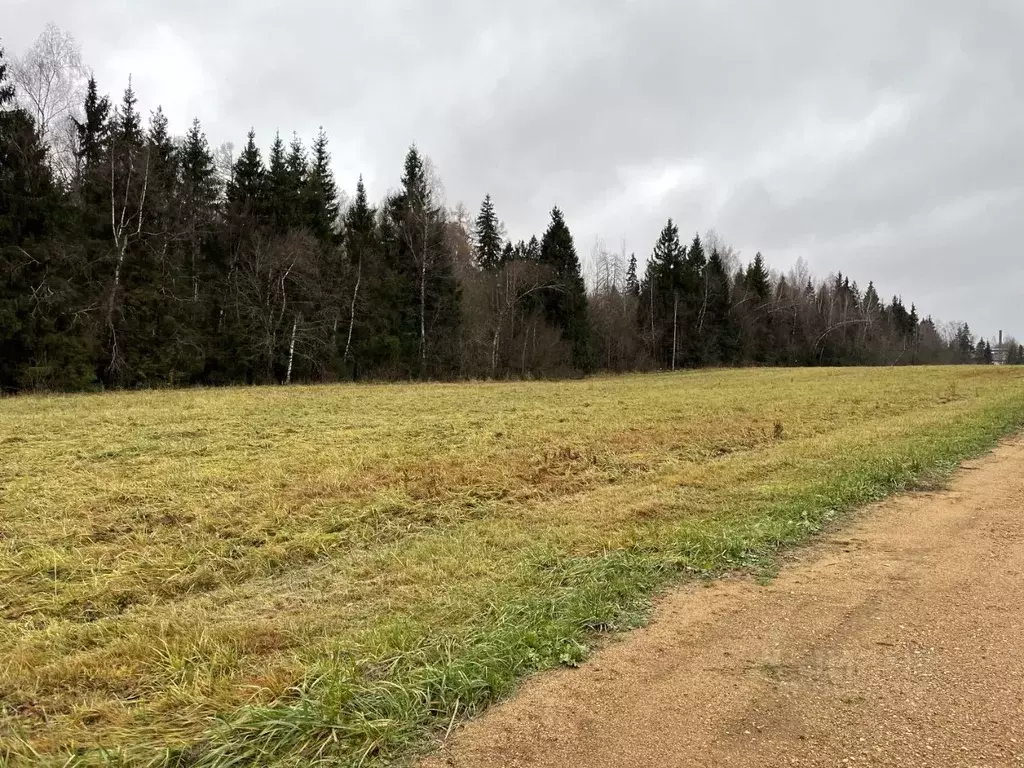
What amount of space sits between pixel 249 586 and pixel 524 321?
4623cm

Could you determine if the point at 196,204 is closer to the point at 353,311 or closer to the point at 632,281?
the point at 353,311

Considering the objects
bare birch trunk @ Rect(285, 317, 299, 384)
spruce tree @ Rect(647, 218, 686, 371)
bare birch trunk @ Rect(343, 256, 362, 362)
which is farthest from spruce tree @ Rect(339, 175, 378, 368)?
spruce tree @ Rect(647, 218, 686, 371)

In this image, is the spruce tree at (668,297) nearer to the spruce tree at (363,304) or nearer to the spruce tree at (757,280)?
the spruce tree at (757,280)

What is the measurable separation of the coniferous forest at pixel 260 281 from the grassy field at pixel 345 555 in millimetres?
15715

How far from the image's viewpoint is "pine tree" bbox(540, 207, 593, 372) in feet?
178

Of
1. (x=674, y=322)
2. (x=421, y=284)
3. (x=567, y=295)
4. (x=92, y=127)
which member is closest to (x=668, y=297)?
(x=674, y=322)

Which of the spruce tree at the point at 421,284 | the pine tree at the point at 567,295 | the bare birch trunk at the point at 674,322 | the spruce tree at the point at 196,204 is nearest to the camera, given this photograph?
the spruce tree at the point at 196,204

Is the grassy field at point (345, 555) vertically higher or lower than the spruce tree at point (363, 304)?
lower

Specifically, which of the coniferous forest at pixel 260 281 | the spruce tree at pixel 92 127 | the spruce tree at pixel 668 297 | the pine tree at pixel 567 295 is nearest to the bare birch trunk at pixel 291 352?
the coniferous forest at pixel 260 281

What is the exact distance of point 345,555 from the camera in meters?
6.57

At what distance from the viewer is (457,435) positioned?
1454 centimetres

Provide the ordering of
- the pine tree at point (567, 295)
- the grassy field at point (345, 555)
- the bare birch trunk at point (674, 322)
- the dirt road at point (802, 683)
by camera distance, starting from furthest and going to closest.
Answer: the bare birch trunk at point (674, 322) → the pine tree at point (567, 295) → the grassy field at point (345, 555) → the dirt road at point (802, 683)

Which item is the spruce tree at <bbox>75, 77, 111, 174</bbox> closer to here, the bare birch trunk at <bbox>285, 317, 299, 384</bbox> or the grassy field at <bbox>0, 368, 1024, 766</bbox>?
the bare birch trunk at <bbox>285, 317, 299, 384</bbox>

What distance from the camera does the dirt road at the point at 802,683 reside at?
2.81 meters
